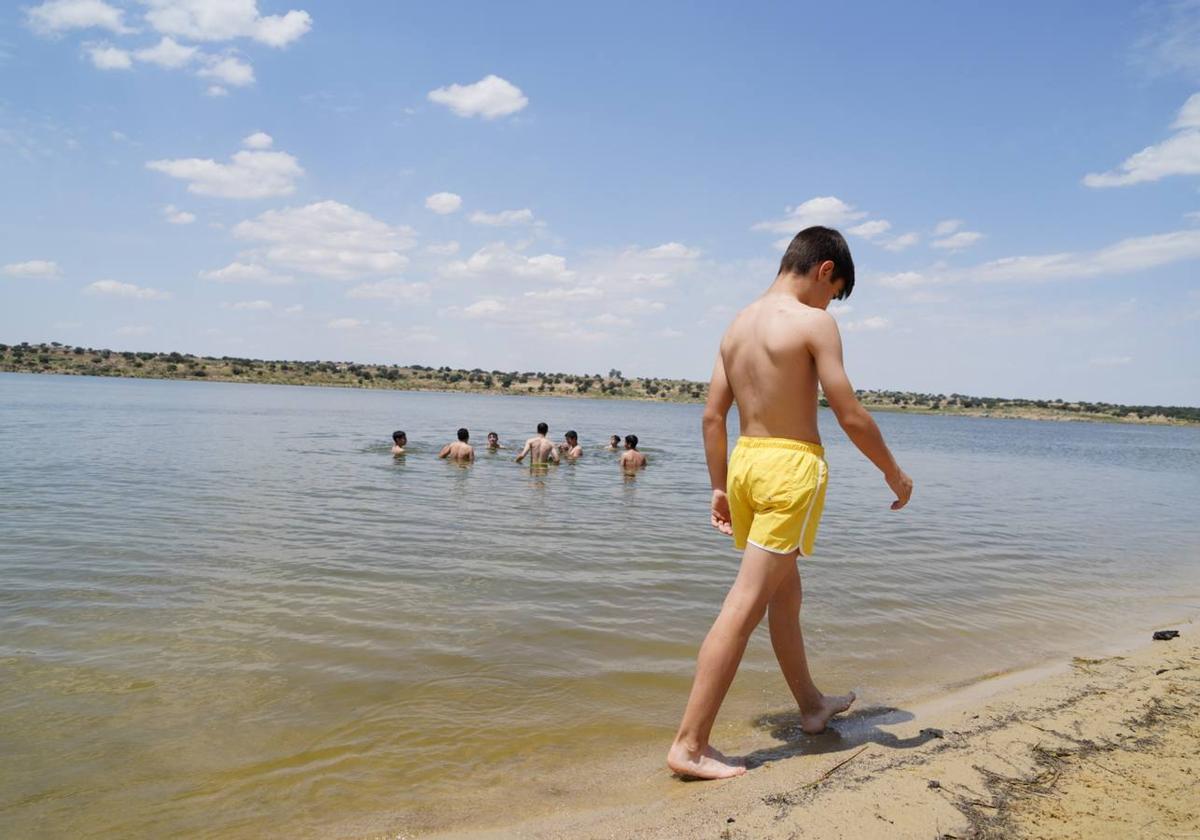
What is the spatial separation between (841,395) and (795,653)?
151 centimetres

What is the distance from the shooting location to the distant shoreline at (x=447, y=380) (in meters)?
89.7

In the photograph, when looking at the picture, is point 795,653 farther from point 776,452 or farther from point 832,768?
point 776,452

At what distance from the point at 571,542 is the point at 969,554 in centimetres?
540

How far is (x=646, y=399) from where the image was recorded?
102438 mm

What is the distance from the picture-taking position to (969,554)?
9352mm

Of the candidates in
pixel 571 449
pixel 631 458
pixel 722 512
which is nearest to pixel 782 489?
pixel 722 512

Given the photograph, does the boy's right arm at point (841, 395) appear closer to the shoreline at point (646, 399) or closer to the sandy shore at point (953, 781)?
the sandy shore at point (953, 781)

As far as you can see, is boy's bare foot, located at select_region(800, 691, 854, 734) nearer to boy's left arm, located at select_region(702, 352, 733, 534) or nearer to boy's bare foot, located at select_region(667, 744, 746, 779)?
boy's bare foot, located at select_region(667, 744, 746, 779)

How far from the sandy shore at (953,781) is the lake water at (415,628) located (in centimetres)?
32

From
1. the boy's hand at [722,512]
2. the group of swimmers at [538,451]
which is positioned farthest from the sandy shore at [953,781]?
the group of swimmers at [538,451]

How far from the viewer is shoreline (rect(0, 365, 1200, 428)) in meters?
88.0

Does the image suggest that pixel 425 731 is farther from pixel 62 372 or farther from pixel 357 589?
pixel 62 372

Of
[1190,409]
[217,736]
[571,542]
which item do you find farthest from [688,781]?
[1190,409]

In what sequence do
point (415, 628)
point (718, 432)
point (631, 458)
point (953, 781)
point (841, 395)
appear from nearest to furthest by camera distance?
point (953, 781) < point (841, 395) < point (718, 432) < point (415, 628) < point (631, 458)
